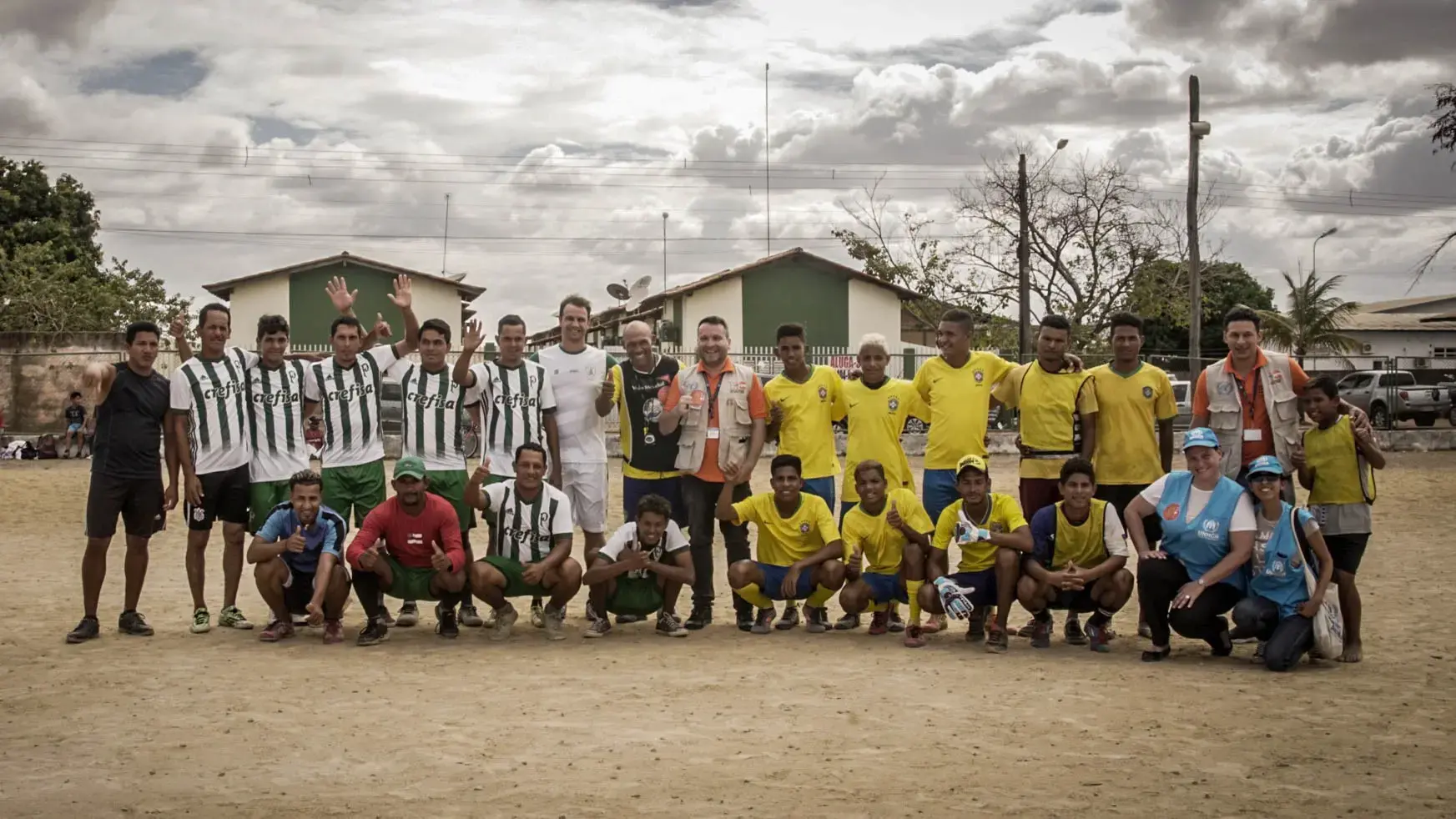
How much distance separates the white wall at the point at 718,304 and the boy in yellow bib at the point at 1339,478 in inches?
1429

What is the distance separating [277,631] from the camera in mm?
8883

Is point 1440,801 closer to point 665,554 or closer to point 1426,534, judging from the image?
point 665,554

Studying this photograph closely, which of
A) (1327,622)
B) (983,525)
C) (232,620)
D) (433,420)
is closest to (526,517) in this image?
(433,420)

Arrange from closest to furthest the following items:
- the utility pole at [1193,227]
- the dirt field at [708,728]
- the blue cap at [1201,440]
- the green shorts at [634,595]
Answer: the dirt field at [708,728] < the blue cap at [1201,440] < the green shorts at [634,595] < the utility pole at [1193,227]

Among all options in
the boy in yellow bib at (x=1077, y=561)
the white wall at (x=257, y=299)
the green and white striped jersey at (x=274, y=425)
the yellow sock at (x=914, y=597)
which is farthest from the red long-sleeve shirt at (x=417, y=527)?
the white wall at (x=257, y=299)

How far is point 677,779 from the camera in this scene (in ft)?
18.4

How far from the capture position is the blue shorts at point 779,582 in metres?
9.23

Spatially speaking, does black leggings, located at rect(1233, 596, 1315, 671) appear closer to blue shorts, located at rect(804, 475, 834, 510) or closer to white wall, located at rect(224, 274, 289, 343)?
blue shorts, located at rect(804, 475, 834, 510)

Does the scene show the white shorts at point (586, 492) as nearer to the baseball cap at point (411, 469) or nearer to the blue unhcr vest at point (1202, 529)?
the baseball cap at point (411, 469)

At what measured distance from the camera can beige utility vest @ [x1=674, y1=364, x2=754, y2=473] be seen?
9477 mm

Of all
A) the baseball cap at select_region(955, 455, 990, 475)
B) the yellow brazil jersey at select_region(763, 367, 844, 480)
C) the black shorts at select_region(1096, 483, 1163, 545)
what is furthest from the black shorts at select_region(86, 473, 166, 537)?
the black shorts at select_region(1096, 483, 1163, 545)

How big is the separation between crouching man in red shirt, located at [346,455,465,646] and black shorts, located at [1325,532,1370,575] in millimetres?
5682

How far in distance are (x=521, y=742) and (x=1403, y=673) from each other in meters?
5.13

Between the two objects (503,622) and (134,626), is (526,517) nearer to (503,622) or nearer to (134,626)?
(503,622)
